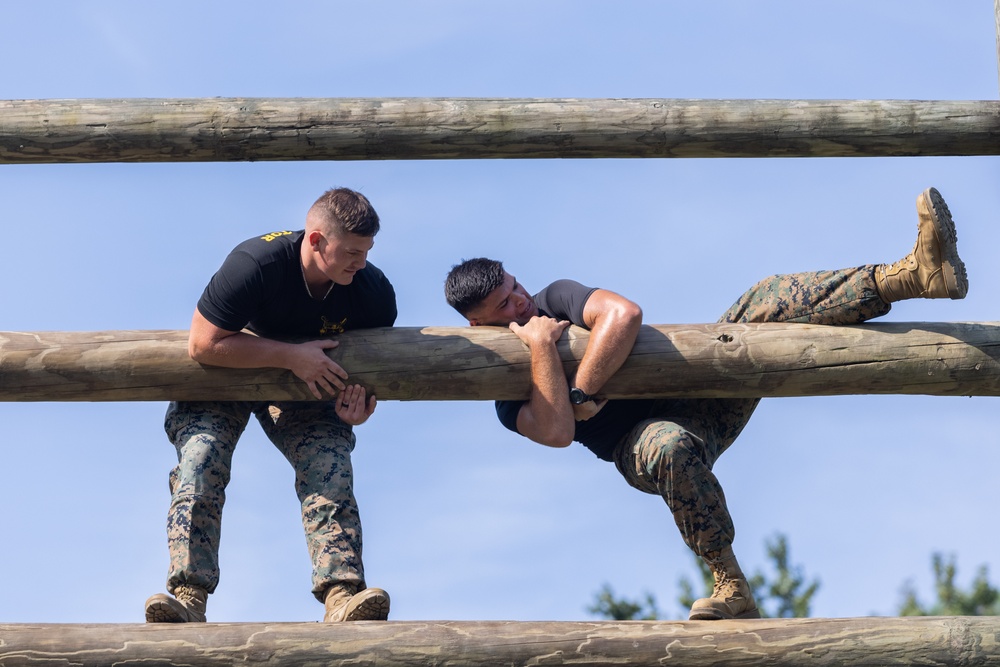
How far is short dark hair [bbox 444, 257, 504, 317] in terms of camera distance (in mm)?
5684

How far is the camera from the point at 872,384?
5473mm

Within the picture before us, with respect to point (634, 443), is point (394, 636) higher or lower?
lower

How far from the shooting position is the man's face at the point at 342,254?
5223 mm

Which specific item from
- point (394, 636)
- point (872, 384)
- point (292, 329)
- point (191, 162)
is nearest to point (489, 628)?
point (394, 636)

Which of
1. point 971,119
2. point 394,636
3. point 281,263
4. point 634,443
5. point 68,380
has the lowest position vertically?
point 394,636

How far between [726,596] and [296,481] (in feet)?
5.33

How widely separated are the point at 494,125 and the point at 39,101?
5.59 ft

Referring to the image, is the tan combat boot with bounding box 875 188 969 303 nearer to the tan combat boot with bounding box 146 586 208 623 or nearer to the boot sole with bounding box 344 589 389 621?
the boot sole with bounding box 344 589 389 621

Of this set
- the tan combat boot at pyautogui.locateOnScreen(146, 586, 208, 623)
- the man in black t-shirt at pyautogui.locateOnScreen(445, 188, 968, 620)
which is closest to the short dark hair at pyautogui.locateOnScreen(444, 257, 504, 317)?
the man in black t-shirt at pyautogui.locateOnScreen(445, 188, 968, 620)

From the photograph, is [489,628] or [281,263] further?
[281,263]

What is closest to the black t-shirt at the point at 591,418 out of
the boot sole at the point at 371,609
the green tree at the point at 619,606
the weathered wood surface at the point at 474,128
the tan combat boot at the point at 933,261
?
the weathered wood surface at the point at 474,128

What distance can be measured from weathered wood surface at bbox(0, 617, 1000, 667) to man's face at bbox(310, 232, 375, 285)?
128 centimetres

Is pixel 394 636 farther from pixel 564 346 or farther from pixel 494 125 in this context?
pixel 494 125

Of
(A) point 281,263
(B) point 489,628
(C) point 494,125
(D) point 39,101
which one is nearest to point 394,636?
(B) point 489,628
